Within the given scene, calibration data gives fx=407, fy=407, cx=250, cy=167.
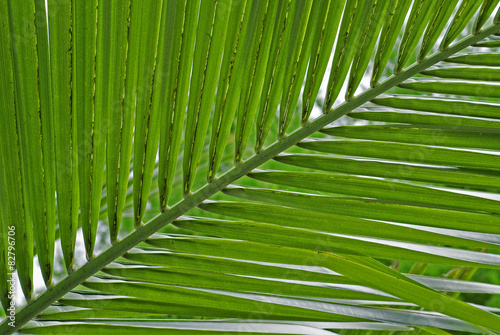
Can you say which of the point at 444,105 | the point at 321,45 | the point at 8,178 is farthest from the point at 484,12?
the point at 8,178

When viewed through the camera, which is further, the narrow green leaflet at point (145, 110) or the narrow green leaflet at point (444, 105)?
the narrow green leaflet at point (444, 105)

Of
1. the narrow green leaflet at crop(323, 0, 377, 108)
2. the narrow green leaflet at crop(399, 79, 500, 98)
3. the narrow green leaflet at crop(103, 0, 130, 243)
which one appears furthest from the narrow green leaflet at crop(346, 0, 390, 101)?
the narrow green leaflet at crop(103, 0, 130, 243)


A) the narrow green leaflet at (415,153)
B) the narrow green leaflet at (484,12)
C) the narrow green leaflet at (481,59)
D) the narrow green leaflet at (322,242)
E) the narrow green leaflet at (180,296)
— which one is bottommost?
the narrow green leaflet at (180,296)

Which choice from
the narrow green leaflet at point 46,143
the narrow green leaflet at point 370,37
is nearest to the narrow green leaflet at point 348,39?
the narrow green leaflet at point 370,37

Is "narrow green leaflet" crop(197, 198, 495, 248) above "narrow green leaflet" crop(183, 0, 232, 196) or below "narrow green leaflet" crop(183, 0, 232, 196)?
below

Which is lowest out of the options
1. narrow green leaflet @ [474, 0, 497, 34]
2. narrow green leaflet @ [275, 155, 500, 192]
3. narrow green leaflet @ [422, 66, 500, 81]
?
narrow green leaflet @ [275, 155, 500, 192]

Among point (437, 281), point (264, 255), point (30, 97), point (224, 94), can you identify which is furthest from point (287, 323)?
point (30, 97)

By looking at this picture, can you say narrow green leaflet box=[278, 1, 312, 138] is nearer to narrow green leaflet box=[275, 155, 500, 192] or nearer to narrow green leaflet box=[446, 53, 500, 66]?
narrow green leaflet box=[275, 155, 500, 192]

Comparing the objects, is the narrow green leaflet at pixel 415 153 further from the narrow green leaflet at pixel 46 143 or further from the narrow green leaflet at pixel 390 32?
the narrow green leaflet at pixel 46 143

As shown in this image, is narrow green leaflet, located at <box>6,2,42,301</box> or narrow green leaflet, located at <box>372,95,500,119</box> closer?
narrow green leaflet, located at <box>6,2,42,301</box>

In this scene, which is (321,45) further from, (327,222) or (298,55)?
(327,222)
